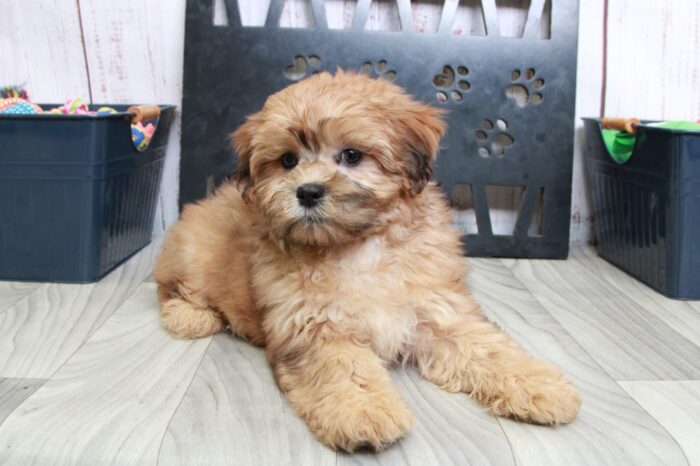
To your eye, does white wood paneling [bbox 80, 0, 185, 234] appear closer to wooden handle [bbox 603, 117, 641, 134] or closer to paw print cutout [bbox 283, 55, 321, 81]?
paw print cutout [bbox 283, 55, 321, 81]

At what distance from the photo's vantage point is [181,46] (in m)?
3.11

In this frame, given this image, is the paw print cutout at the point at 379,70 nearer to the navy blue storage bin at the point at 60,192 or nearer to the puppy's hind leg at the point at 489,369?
the navy blue storage bin at the point at 60,192

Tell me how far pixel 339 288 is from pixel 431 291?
259 millimetres

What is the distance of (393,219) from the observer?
1.82 m

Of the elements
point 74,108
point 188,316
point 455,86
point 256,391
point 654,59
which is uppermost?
point 654,59

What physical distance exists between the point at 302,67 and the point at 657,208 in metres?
1.58

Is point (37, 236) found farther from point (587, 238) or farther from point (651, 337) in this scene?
point (587, 238)

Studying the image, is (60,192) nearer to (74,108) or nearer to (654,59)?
(74,108)

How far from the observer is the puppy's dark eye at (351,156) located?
5.77 ft

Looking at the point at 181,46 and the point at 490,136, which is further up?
the point at 181,46

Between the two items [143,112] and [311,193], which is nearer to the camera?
[311,193]

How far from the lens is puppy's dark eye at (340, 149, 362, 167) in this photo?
1.76 metres

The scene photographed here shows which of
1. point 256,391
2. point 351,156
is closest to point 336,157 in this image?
point 351,156

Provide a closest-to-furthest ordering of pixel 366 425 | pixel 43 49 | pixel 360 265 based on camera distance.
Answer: pixel 366 425 < pixel 360 265 < pixel 43 49
